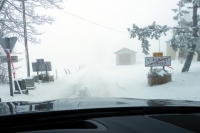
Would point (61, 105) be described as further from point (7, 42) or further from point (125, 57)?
point (125, 57)

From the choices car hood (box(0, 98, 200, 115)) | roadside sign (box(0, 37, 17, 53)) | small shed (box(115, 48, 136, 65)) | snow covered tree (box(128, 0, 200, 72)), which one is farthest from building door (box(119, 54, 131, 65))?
car hood (box(0, 98, 200, 115))

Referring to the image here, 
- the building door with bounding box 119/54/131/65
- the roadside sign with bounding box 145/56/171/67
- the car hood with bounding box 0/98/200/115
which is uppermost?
the building door with bounding box 119/54/131/65

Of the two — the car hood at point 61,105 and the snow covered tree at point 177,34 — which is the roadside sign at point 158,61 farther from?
the car hood at point 61,105

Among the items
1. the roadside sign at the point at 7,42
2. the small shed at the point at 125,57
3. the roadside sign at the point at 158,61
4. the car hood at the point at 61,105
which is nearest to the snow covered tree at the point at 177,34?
the roadside sign at the point at 158,61

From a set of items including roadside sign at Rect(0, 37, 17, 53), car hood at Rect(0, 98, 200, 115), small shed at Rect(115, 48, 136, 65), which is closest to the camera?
car hood at Rect(0, 98, 200, 115)

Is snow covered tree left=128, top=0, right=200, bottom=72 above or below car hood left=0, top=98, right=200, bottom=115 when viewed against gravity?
above

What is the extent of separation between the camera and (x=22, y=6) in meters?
13.5

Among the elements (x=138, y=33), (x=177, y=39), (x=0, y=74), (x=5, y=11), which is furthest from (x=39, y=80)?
(x=177, y=39)

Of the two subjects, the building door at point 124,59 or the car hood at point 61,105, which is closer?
the car hood at point 61,105

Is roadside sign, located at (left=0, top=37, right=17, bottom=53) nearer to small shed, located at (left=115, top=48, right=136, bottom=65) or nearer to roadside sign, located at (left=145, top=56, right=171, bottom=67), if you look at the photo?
roadside sign, located at (left=145, top=56, right=171, bottom=67)

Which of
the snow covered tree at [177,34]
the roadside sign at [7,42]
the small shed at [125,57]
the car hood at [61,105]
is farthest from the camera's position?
the small shed at [125,57]

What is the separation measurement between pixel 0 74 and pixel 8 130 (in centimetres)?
1540

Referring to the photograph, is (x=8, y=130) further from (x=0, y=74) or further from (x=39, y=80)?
(x=0, y=74)

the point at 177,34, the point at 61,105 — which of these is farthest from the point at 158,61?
the point at 61,105
